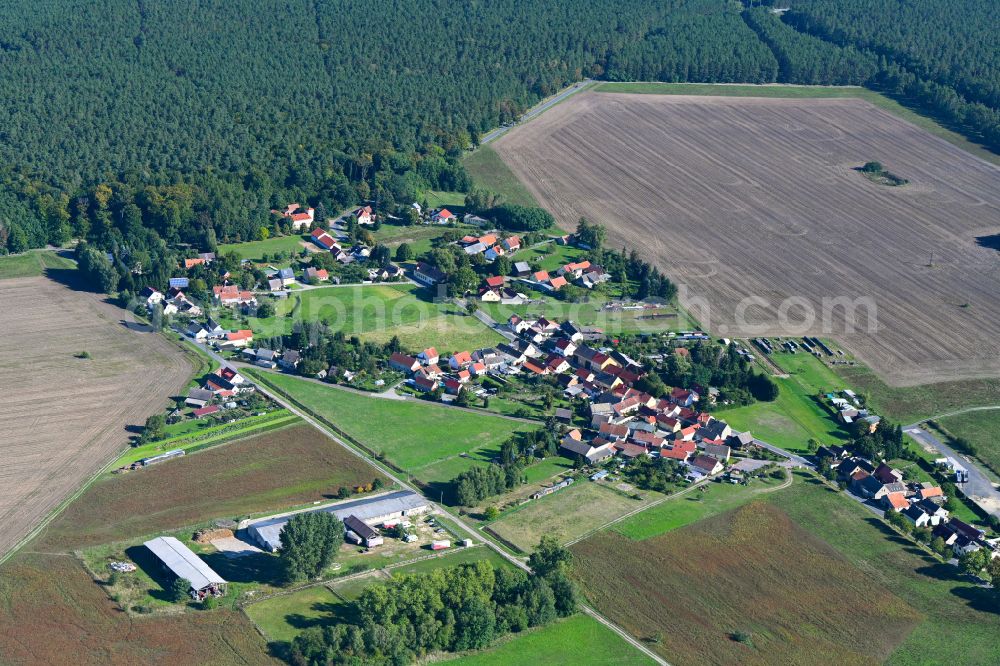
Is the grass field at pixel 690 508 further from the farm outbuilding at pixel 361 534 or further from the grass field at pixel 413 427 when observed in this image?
the farm outbuilding at pixel 361 534

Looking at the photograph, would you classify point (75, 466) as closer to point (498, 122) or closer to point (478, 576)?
point (478, 576)

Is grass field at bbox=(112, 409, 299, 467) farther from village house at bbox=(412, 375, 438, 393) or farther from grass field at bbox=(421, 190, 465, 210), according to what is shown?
grass field at bbox=(421, 190, 465, 210)

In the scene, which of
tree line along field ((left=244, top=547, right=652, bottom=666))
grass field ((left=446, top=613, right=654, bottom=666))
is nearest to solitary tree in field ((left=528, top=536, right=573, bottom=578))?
tree line along field ((left=244, top=547, right=652, bottom=666))

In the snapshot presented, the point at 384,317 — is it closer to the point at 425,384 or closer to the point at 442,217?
the point at 425,384

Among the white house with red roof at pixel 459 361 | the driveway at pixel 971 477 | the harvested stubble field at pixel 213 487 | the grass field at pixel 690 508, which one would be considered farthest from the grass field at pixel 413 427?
the driveway at pixel 971 477

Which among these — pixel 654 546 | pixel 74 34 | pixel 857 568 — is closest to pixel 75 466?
pixel 654 546

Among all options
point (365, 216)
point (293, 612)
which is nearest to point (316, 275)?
point (365, 216)
